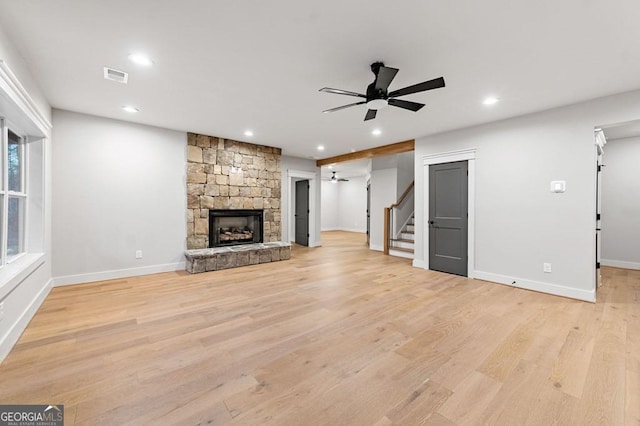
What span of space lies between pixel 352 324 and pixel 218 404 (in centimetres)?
149

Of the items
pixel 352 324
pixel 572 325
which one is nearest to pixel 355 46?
pixel 352 324

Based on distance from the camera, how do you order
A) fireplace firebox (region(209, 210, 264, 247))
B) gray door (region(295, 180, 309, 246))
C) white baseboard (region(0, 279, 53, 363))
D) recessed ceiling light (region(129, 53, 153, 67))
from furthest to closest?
gray door (region(295, 180, 309, 246)) → fireplace firebox (region(209, 210, 264, 247)) → recessed ceiling light (region(129, 53, 153, 67)) → white baseboard (region(0, 279, 53, 363))

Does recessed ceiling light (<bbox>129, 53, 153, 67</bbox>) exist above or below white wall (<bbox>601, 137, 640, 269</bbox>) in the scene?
above

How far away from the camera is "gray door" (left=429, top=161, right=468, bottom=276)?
4770 mm

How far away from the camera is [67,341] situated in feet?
7.92

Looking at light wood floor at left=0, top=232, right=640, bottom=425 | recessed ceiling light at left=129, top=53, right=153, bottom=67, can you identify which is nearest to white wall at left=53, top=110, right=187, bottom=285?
light wood floor at left=0, top=232, right=640, bottom=425

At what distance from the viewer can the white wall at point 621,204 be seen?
5219 mm

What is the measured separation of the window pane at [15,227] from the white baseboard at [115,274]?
39.2 inches

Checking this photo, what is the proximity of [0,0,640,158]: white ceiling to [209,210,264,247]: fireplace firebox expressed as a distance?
2.39 meters

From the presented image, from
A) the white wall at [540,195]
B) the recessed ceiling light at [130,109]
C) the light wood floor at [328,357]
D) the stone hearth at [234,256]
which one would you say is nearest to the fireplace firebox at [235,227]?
the stone hearth at [234,256]

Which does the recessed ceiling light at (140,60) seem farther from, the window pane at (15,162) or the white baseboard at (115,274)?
the white baseboard at (115,274)

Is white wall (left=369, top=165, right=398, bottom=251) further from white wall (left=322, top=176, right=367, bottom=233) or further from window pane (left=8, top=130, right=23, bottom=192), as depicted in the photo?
window pane (left=8, top=130, right=23, bottom=192)

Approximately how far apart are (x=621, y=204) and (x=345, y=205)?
894 centimetres

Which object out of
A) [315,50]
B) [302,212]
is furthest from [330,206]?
[315,50]
